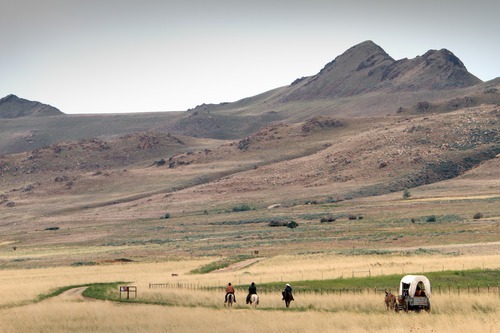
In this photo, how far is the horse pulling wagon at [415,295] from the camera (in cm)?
3616

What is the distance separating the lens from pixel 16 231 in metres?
159

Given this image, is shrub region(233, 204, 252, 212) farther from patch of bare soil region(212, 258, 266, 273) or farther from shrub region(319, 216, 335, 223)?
patch of bare soil region(212, 258, 266, 273)

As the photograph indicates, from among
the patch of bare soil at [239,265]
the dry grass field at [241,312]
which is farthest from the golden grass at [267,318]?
the patch of bare soil at [239,265]

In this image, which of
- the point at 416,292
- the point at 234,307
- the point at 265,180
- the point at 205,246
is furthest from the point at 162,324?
the point at 265,180

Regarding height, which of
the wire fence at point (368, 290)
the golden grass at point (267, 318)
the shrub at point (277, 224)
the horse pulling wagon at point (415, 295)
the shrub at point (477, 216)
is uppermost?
the horse pulling wagon at point (415, 295)

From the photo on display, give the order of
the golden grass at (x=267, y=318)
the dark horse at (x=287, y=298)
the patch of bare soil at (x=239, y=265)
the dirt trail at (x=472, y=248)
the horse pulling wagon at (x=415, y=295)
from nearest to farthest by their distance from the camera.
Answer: the golden grass at (x=267, y=318)
the horse pulling wagon at (x=415, y=295)
the dark horse at (x=287, y=298)
the dirt trail at (x=472, y=248)
the patch of bare soil at (x=239, y=265)

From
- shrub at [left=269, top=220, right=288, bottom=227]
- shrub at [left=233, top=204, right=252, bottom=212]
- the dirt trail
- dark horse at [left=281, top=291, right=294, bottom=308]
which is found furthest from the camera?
shrub at [left=233, top=204, right=252, bottom=212]

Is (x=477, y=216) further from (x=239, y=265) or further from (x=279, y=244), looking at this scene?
(x=239, y=265)

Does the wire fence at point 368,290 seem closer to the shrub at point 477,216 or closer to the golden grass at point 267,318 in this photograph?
the golden grass at point 267,318

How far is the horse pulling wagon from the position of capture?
36.2 metres

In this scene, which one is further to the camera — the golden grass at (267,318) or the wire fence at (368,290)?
the wire fence at (368,290)

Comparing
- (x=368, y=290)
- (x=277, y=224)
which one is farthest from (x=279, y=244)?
(x=368, y=290)

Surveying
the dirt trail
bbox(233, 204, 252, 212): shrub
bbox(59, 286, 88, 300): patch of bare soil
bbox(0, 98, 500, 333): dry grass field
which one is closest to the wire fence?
bbox(0, 98, 500, 333): dry grass field

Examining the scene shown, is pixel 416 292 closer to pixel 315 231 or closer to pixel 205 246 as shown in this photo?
pixel 205 246
